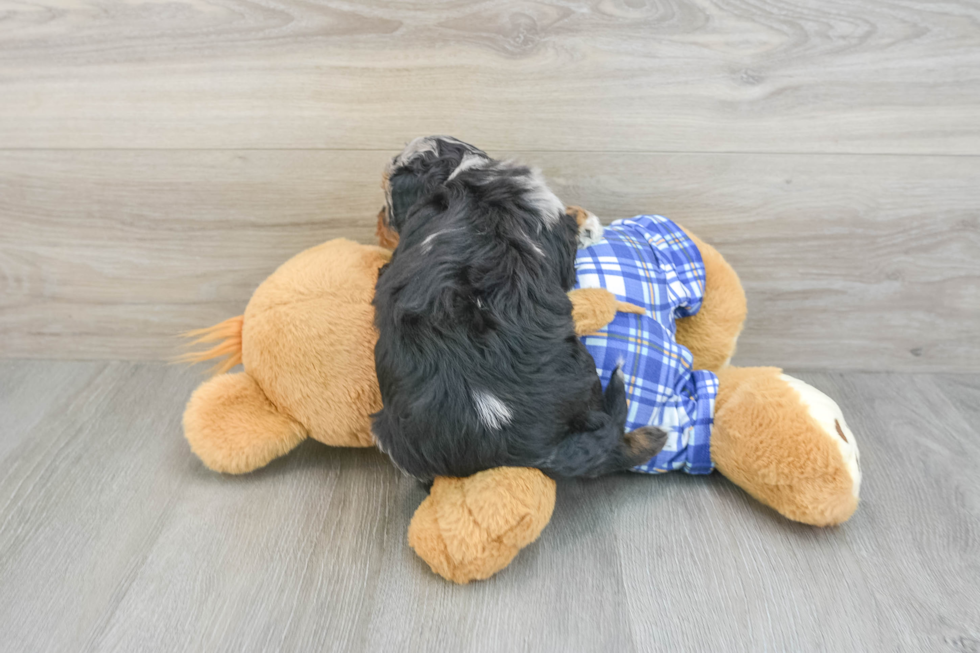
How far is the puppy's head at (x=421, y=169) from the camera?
0.79 meters

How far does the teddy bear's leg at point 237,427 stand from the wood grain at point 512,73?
416mm

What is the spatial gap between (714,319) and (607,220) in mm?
244

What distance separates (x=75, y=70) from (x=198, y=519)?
2.43 ft

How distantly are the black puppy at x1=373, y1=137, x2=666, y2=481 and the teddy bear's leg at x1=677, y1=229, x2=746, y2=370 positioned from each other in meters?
0.24

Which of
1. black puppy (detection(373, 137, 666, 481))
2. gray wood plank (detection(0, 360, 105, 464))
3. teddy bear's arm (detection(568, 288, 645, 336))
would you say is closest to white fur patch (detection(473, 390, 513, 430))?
black puppy (detection(373, 137, 666, 481))

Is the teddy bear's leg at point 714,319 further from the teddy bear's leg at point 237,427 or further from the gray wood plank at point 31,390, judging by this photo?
the gray wood plank at point 31,390

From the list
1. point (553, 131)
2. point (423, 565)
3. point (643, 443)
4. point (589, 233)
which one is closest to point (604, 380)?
point (643, 443)

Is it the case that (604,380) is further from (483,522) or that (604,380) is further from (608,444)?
(483,522)

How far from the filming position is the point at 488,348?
2.29ft

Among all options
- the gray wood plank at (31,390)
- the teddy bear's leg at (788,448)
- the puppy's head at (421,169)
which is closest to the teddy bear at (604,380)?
the teddy bear's leg at (788,448)

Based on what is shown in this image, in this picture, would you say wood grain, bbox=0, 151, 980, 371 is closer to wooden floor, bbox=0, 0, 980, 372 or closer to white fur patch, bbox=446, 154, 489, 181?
wooden floor, bbox=0, 0, 980, 372

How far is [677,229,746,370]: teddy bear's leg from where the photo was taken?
946 mm

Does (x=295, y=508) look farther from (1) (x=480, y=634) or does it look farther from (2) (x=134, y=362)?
(2) (x=134, y=362)

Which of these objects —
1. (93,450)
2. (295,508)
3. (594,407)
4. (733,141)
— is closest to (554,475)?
(594,407)
